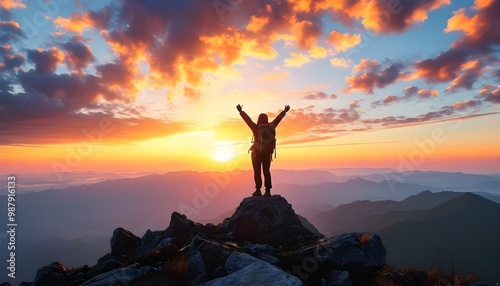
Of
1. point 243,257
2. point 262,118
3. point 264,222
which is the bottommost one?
point 264,222

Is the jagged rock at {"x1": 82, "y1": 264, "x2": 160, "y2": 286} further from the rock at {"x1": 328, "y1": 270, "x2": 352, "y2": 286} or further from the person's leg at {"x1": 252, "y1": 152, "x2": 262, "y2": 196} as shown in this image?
the person's leg at {"x1": 252, "y1": 152, "x2": 262, "y2": 196}

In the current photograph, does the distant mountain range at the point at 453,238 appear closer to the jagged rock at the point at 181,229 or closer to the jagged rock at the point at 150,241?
the jagged rock at the point at 181,229

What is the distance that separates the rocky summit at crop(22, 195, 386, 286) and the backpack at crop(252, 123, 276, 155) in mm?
2726

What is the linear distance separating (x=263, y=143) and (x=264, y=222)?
13.6 ft

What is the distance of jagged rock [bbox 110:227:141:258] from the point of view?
521 inches

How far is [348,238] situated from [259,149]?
629 centimetres

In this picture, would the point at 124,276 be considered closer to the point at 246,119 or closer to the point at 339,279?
the point at 339,279

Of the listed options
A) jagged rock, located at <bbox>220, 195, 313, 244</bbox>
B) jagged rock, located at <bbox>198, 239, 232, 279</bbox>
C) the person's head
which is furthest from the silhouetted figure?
jagged rock, located at <bbox>198, 239, 232, 279</bbox>

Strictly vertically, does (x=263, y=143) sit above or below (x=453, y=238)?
above

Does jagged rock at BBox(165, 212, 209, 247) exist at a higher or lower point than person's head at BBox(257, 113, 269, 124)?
lower

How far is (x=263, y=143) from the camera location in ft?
47.1

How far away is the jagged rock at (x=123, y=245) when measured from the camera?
1323cm

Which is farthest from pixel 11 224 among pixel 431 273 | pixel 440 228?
pixel 440 228

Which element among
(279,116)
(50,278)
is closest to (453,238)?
(279,116)
